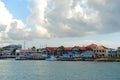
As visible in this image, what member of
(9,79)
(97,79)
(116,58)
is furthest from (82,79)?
(116,58)

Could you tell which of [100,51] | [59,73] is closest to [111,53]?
[100,51]

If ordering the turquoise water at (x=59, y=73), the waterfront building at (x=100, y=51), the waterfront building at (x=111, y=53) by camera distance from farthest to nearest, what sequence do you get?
the waterfront building at (x=100, y=51) < the waterfront building at (x=111, y=53) < the turquoise water at (x=59, y=73)

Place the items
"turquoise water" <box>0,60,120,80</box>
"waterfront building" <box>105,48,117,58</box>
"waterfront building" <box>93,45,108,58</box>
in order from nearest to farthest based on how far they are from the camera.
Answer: "turquoise water" <box>0,60,120,80</box> < "waterfront building" <box>105,48,117,58</box> < "waterfront building" <box>93,45,108,58</box>

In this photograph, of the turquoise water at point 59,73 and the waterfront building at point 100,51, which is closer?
the turquoise water at point 59,73

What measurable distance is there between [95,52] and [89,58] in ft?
22.6

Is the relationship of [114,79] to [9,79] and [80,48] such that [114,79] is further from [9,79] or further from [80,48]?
[80,48]

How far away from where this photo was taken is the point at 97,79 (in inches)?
2267

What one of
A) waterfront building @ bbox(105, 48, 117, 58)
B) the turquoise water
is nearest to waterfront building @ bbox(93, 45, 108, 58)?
waterfront building @ bbox(105, 48, 117, 58)

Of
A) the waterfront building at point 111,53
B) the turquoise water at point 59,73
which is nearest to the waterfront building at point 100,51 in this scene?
the waterfront building at point 111,53

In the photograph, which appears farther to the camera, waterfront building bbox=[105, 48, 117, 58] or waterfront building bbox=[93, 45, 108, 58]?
waterfront building bbox=[93, 45, 108, 58]

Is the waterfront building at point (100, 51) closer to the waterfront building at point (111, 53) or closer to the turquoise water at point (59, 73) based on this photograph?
the waterfront building at point (111, 53)

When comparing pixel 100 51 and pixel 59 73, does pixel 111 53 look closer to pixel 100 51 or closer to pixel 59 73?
pixel 100 51

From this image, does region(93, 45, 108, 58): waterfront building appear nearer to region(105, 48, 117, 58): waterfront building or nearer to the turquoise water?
region(105, 48, 117, 58): waterfront building

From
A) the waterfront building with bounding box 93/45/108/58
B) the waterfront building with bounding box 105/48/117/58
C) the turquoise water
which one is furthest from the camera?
the waterfront building with bounding box 93/45/108/58
